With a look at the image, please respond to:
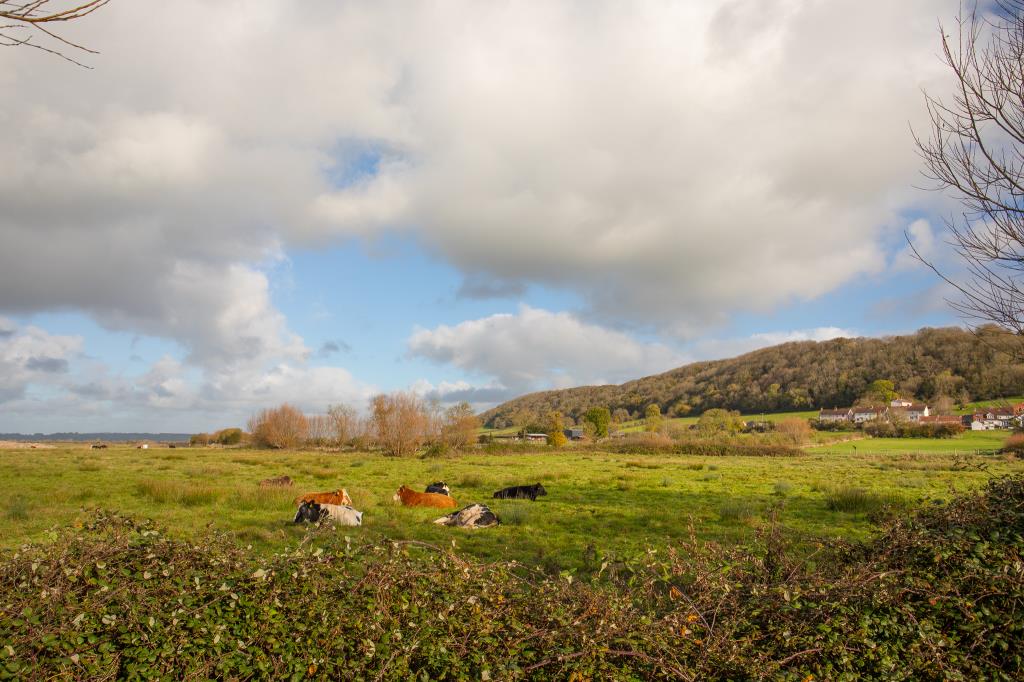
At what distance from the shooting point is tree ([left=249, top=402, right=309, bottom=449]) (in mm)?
68000

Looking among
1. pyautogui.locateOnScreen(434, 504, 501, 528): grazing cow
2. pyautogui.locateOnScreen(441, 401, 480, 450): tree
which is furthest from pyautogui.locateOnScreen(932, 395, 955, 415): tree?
pyautogui.locateOnScreen(434, 504, 501, 528): grazing cow

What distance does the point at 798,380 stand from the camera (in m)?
116

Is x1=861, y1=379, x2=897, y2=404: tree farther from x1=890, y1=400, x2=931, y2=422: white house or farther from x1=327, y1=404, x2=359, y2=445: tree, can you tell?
x1=327, y1=404, x2=359, y2=445: tree

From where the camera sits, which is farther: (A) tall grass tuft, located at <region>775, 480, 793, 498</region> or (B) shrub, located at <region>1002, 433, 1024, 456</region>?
(B) shrub, located at <region>1002, 433, 1024, 456</region>

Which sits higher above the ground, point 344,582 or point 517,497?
point 344,582

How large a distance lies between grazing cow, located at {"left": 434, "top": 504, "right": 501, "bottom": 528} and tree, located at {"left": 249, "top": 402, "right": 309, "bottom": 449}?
60893 mm

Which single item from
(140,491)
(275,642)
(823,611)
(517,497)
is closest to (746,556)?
(823,611)

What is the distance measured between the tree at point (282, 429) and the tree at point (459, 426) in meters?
22.4

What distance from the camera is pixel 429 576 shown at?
14.7ft

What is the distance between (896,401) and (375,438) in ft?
266

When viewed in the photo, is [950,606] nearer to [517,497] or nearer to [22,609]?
[22,609]

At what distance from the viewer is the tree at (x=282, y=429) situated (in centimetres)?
6800

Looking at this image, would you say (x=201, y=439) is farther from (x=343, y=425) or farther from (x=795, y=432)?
(x=795, y=432)

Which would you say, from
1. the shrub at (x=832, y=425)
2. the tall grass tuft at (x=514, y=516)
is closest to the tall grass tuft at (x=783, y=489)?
the tall grass tuft at (x=514, y=516)
